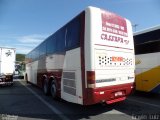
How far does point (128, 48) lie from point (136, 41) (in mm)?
3377

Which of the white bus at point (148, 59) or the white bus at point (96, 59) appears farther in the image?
the white bus at point (148, 59)

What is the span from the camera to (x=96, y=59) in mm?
7113

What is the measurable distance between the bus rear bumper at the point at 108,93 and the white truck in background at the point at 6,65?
12.1 meters

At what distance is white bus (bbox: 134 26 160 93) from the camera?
1012 centimetres

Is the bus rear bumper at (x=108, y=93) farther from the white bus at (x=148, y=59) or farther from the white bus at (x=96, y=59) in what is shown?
the white bus at (x=148, y=59)

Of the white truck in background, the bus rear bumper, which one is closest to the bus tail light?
the bus rear bumper

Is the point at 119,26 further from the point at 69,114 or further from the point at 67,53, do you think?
the point at 69,114

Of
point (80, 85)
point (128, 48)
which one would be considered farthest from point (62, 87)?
point (128, 48)

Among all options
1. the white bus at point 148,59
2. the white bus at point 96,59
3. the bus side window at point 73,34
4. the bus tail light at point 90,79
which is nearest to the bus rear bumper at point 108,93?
the white bus at point 96,59

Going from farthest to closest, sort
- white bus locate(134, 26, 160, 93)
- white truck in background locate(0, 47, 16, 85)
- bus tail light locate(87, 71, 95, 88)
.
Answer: white truck in background locate(0, 47, 16, 85) → white bus locate(134, 26, 160, 93) → bus tail light locate(87, 71, 95, 88)

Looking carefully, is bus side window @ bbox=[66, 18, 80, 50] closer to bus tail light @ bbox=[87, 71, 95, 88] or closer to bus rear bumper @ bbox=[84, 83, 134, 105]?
bus tail light @ bbox=[87, 71, 95, 88]

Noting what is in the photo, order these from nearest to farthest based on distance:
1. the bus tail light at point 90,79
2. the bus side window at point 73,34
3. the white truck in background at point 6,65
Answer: the bus tail light at point 90,79, the bus side window at point 73,34, the white truck in background at point 6,65

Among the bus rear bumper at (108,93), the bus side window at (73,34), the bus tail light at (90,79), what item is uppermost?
the bus side window at (73,34)

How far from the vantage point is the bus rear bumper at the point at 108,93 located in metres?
6.94
